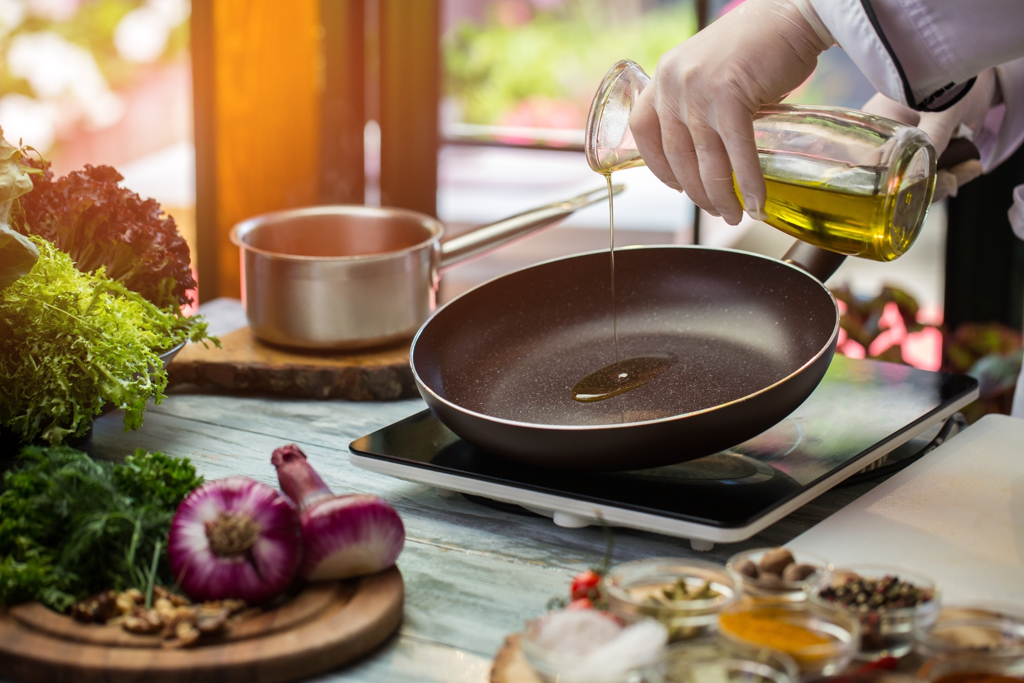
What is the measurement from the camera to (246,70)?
207 cm

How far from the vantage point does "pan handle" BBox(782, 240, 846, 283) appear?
1.02m

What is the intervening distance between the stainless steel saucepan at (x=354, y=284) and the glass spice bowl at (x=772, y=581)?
0.67m

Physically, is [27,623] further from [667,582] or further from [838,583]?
[838,583]

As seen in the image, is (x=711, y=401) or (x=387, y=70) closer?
(x=711, y=401)

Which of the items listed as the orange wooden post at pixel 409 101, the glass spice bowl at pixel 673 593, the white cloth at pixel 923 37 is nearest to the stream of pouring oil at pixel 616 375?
the white cloth at pixel 923 37

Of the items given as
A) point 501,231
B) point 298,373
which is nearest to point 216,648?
point 298,373

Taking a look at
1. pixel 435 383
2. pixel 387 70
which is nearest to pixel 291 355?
pixel 435 383

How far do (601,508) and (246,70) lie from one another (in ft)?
5.21

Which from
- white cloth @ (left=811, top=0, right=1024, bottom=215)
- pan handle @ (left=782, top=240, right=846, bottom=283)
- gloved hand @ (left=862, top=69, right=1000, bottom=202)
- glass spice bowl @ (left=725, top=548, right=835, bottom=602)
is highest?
white cloth @ (left=811, top=0, right=1024, bottom=215)

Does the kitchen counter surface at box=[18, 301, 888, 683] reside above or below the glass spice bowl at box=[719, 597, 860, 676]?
below

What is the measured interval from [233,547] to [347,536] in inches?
3.0

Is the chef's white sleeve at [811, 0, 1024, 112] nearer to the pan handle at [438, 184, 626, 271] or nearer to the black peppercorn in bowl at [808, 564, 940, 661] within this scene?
the black peppercorn in bowl at [808, 564, 940, 661]

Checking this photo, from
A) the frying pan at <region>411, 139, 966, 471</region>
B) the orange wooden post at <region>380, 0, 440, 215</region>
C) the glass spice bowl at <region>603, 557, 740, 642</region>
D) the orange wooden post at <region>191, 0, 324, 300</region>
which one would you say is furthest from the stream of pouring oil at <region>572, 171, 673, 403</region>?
the orange wooden post at <region>380, 0, 440, 215</region>

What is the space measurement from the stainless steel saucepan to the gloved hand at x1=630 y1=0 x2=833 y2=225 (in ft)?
1.22
